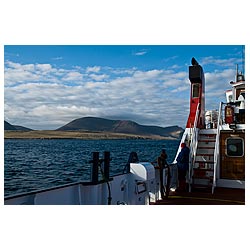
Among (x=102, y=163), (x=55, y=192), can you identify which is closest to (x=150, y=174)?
(x=102, y=163)

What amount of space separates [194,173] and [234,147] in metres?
1.51

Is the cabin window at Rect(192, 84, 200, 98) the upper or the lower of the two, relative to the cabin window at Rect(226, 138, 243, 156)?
upper

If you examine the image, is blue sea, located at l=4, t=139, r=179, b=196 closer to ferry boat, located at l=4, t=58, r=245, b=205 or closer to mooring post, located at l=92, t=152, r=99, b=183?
ferry boat, located at l=4, t=58, r=245, b=205

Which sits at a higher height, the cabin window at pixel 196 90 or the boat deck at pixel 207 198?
the cabin window at pixel 196 90

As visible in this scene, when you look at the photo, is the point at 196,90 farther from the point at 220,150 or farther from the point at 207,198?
the point at 207,198

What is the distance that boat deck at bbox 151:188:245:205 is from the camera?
7.30 metres

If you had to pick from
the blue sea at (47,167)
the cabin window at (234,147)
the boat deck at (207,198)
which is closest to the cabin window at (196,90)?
the cabin window at (234,147)

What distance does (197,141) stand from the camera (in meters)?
9.83

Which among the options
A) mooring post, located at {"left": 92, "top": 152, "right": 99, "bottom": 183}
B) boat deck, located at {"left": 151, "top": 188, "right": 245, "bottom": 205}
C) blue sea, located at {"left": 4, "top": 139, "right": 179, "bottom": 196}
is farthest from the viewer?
blue sea, located at {"left": 4, "top": 139, "right": 179, "bottom": 196}

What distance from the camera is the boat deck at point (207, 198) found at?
23.9ft

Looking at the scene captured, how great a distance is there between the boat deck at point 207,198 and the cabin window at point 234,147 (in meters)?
1.14

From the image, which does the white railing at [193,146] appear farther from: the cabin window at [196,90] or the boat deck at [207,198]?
the cabin window at [196,90]

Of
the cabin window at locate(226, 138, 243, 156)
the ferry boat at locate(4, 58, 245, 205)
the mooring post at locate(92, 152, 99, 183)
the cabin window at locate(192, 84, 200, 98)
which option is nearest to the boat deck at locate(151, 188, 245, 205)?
the ferry boat at locate(4, 58, 245, 205)

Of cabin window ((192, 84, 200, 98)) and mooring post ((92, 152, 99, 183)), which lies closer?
mooring post ((92, 152, 99, 183))
